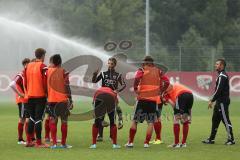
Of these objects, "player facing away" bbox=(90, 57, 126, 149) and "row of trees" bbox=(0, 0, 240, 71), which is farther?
"row of trees" bbox=(0, 0, 240, 71)

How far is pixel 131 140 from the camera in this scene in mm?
15305

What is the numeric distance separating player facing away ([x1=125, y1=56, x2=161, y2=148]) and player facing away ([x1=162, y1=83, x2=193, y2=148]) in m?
0.54

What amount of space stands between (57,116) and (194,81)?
25574 mm

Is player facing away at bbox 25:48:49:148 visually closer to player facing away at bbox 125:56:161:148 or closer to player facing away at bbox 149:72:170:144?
player facing away at bbox 125:56:161:148

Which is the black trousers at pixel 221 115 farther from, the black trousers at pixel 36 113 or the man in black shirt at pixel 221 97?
the black trousers at pixel 36 113

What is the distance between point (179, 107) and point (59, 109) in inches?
112

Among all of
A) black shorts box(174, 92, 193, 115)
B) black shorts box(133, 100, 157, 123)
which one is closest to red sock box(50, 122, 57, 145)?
black shorts box(133, 100, 157, 123)

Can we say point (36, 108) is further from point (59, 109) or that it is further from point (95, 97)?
point (95, 97)

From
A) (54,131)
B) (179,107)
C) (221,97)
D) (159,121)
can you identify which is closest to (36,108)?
(54,131)

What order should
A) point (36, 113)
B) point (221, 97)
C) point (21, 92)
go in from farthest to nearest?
point (221, 97) < point (21, 92) < point (36, 113)

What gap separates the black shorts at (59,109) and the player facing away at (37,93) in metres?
0.30

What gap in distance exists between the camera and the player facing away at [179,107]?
1548 cm

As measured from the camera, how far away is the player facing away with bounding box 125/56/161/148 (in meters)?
15.2

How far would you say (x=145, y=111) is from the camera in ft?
50.2
